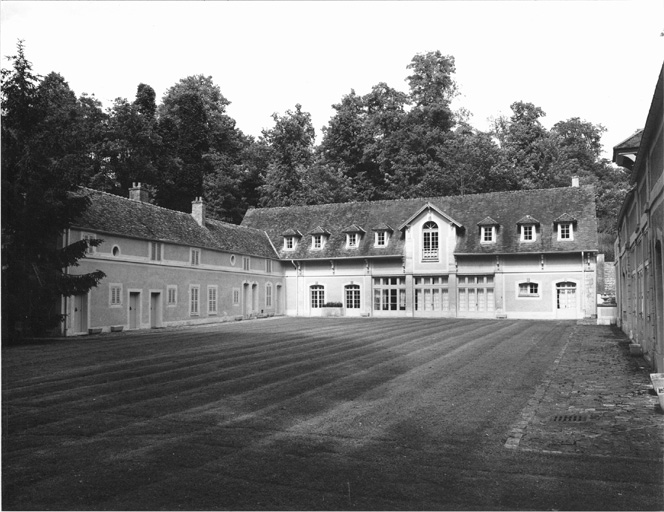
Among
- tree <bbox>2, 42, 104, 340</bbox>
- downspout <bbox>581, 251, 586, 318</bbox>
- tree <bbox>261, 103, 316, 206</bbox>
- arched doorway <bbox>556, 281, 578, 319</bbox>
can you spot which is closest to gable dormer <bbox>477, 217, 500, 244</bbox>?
arched doorway <bbox>556, 281, 578, 319</bbox>

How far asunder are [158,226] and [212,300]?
5035 mm

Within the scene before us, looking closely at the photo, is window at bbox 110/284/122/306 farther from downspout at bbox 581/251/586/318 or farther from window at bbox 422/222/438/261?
downspout at bbox 581/251/586/318

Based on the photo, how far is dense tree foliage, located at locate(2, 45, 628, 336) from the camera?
4428 cm

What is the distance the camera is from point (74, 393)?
10266 mm

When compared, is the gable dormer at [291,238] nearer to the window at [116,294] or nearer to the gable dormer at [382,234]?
the gable dormer at [382,234]

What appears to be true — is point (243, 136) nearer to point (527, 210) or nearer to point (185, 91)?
point (185, 91)

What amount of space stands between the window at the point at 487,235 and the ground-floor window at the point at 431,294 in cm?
303

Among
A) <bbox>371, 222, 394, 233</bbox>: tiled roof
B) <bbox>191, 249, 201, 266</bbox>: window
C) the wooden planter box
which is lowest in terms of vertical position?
the wooden planter box

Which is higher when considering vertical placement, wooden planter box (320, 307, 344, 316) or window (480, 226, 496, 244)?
window (480, 226, 496, 244)

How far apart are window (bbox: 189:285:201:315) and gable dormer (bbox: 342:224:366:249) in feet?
34.0

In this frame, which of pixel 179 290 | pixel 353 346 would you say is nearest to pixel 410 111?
pixel 179 290

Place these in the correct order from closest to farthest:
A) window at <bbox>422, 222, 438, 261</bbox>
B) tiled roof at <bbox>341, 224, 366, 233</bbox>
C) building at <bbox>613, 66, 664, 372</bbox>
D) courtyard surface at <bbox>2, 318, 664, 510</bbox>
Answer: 1. courtyard surface at <bbox>2, 318, 664, 510</bbox>
2. building at <bbox>613, 66, 664, 372</bbox>
3. window at <bbox>422, 222, 438, 261</bbox>
4. tiled roof at <bbox>341, 224, 366, 233</bbox>

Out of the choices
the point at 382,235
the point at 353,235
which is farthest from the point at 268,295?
the point at 382,235

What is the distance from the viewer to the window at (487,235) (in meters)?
33.9
